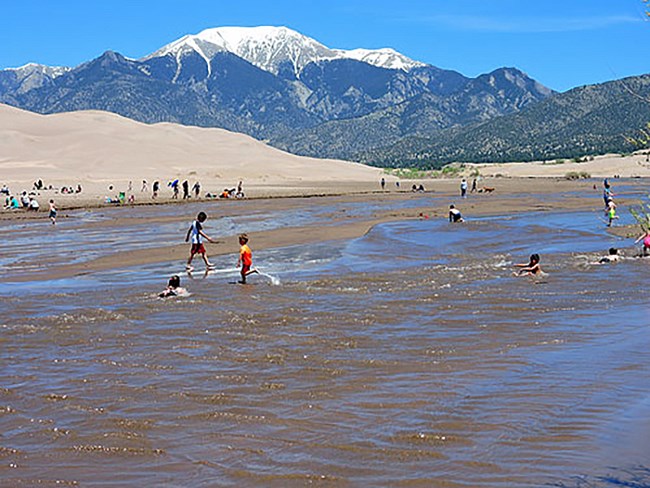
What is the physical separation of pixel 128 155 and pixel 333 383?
93146 mm

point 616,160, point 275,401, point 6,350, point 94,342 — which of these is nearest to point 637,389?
point 275,401

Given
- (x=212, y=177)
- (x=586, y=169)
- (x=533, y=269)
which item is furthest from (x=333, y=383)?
(x=586, y=169)

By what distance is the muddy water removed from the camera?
6.79m

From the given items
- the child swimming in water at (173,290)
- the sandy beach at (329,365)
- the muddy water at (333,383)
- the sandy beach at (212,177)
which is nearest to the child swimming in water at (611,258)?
the sandy beach at (329,365)

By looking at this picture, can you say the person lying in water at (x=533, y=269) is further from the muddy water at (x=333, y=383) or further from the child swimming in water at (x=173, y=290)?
the child swimming in water at (x=173, y=290)

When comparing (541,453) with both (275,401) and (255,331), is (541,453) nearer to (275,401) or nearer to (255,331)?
(275,401)

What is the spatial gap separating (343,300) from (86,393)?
6.81m

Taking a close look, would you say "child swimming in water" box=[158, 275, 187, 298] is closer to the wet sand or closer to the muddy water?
the muddy water

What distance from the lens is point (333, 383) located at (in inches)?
366

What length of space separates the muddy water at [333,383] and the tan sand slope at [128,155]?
62.9 meters

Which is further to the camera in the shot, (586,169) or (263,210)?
(586,169)

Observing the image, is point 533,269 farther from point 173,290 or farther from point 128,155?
point 128,155

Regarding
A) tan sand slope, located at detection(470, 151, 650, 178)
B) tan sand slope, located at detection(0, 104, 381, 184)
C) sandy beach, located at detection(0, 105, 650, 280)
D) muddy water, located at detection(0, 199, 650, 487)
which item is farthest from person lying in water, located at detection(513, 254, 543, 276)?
tan sand slope, located at detection(470, 151, 650, 178)

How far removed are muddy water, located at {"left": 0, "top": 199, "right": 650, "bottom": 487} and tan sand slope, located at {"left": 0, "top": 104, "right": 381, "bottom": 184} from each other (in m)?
62.9
